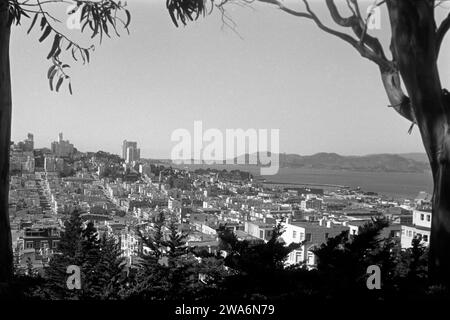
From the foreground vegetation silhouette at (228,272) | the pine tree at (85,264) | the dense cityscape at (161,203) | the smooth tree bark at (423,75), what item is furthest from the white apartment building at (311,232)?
the pine tree at (85,264)

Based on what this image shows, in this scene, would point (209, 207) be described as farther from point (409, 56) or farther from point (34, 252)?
point (409, 56)

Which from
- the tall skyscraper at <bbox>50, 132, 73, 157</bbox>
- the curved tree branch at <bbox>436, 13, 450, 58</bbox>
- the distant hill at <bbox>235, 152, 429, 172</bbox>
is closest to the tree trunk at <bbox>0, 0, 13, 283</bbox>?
the tall skyscraper at <bbox>50, 132, 73, 157</bbox>

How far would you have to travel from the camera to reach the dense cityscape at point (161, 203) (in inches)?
92.1

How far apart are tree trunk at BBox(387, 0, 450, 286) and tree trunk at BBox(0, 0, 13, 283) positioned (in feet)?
5.59

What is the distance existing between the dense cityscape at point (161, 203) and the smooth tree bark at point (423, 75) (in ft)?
1.59

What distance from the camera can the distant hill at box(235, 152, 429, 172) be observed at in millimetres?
2413

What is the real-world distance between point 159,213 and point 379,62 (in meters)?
1.53

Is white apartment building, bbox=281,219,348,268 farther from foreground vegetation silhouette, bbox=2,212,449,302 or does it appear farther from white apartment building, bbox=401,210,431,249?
white apartment building, bbox=401,210,431,249

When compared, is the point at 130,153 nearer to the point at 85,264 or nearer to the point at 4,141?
the point at 4,141

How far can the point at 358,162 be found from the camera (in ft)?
8.28

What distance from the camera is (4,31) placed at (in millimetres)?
1611

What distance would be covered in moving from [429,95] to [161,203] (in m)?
1.59

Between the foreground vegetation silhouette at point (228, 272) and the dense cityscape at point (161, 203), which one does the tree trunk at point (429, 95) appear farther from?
the dense cityscape at point (161, 203)

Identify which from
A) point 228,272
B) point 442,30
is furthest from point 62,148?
point 442,30
